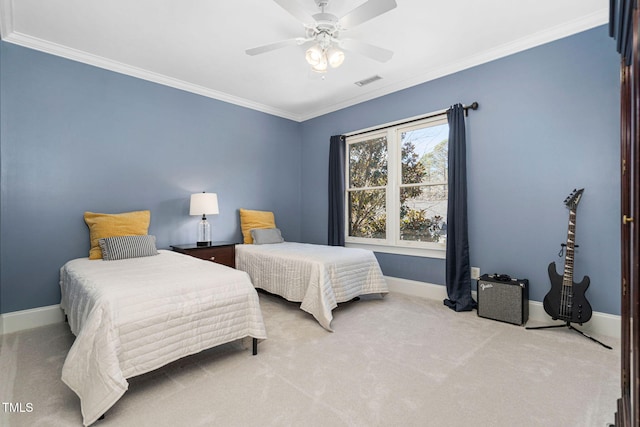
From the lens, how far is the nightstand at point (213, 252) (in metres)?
3.56

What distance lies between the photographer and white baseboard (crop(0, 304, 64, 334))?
2.74 metres

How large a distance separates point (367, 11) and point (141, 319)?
2.36 m

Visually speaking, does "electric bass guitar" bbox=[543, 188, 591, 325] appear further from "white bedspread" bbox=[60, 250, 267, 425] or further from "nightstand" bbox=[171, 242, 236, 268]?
"nightstand" bbox=[171, 242, 236, 268]

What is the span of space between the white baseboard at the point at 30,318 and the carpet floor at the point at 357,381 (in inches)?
6.9

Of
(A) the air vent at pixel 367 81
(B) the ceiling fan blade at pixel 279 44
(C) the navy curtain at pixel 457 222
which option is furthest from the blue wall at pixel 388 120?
(B) the ceiling fan blade at pixel 279 44

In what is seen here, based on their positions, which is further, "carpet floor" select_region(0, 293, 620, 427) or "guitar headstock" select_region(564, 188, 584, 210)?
"guitar headstock" select_region(564, 188, 584, 210)

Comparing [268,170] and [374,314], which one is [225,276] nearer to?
[374,314]

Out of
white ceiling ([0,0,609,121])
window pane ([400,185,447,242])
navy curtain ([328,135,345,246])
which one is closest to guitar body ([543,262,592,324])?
window pane ([400,185,447,242])

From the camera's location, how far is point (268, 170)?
492 cm

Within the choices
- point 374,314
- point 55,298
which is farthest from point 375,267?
point 55,298

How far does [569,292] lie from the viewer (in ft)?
8.44

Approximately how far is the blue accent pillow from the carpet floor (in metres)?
1.68

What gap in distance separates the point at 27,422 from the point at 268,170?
3.85 meters

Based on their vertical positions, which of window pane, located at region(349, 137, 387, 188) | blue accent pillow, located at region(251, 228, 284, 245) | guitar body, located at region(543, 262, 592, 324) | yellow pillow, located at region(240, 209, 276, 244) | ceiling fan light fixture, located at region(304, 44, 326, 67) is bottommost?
guitar body, located at region(543, 262, 592, 324)
